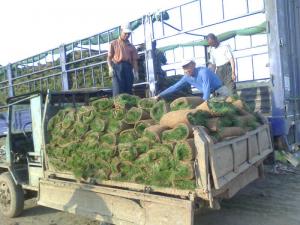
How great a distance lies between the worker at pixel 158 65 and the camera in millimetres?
8438

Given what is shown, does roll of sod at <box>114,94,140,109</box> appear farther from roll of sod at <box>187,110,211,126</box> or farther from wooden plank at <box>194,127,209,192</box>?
wooden plank at <box>194,127,209,192</box>

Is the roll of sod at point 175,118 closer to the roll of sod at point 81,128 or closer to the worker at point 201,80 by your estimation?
the roll of sod at point 81,128

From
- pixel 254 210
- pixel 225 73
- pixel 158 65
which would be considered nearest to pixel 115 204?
pixel 254 210

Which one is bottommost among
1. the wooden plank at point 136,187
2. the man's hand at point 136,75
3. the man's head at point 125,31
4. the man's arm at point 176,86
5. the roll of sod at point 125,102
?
the wooden plank at point 136,187

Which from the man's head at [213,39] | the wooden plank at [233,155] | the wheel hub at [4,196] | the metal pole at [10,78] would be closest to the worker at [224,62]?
the man's head at [213,39]

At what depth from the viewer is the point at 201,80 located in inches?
244

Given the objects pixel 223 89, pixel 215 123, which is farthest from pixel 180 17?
pixel 215 123

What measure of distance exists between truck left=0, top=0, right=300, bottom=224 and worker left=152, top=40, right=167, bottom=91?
91 mm

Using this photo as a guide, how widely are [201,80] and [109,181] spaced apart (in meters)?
2.31

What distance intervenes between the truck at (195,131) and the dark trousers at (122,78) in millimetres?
306

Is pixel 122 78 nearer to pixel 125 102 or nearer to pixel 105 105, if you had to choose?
pixel 105 105

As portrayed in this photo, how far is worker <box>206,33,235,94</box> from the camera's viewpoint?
7260mm

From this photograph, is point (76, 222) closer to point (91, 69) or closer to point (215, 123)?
point (215, 123)

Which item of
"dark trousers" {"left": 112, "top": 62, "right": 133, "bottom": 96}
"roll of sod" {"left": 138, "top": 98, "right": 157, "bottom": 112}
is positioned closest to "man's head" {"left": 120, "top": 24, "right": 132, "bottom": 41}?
"dark trousers" {"left": 112, "top": 62, "right": 133, "bottom": 96}
